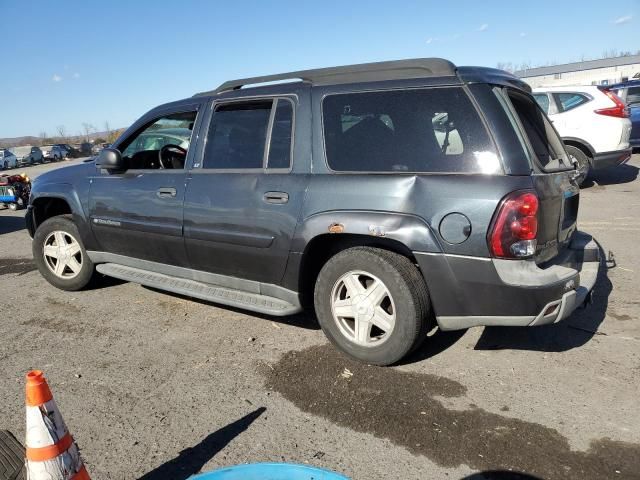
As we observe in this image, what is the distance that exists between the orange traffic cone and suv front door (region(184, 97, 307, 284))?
1.80m

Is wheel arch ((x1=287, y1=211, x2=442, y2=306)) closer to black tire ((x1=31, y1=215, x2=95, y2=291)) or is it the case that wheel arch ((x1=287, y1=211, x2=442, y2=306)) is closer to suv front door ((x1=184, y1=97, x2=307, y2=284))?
suv front door ((x1=184, y1=97, x2=307, y2=284))

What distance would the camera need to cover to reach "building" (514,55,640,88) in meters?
67.7

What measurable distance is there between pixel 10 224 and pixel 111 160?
7.33 meters

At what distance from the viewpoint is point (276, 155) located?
145 inches

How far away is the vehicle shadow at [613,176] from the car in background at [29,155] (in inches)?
1845

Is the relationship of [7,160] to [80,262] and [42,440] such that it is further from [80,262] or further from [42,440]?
[42,440]

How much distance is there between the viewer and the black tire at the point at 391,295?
3.14 meters

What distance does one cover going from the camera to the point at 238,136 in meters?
3.95

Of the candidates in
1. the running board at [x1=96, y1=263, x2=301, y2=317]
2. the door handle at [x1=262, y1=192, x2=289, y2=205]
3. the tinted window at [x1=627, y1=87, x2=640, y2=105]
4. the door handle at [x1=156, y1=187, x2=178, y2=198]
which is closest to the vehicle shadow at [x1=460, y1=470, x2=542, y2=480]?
the running board at [x1=96, y1=263, x2=301, y2=317]

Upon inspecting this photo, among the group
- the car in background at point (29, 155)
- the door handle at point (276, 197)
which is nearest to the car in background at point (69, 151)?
the car in background at point (29, 155)

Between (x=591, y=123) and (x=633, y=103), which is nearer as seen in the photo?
(x=591, y=123)

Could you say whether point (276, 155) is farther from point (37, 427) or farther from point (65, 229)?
point (65, 229)

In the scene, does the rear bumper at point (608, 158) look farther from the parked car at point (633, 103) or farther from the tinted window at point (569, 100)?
the parked car at point (633, 103)

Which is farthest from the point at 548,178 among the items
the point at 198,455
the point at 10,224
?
the point at 10,224
